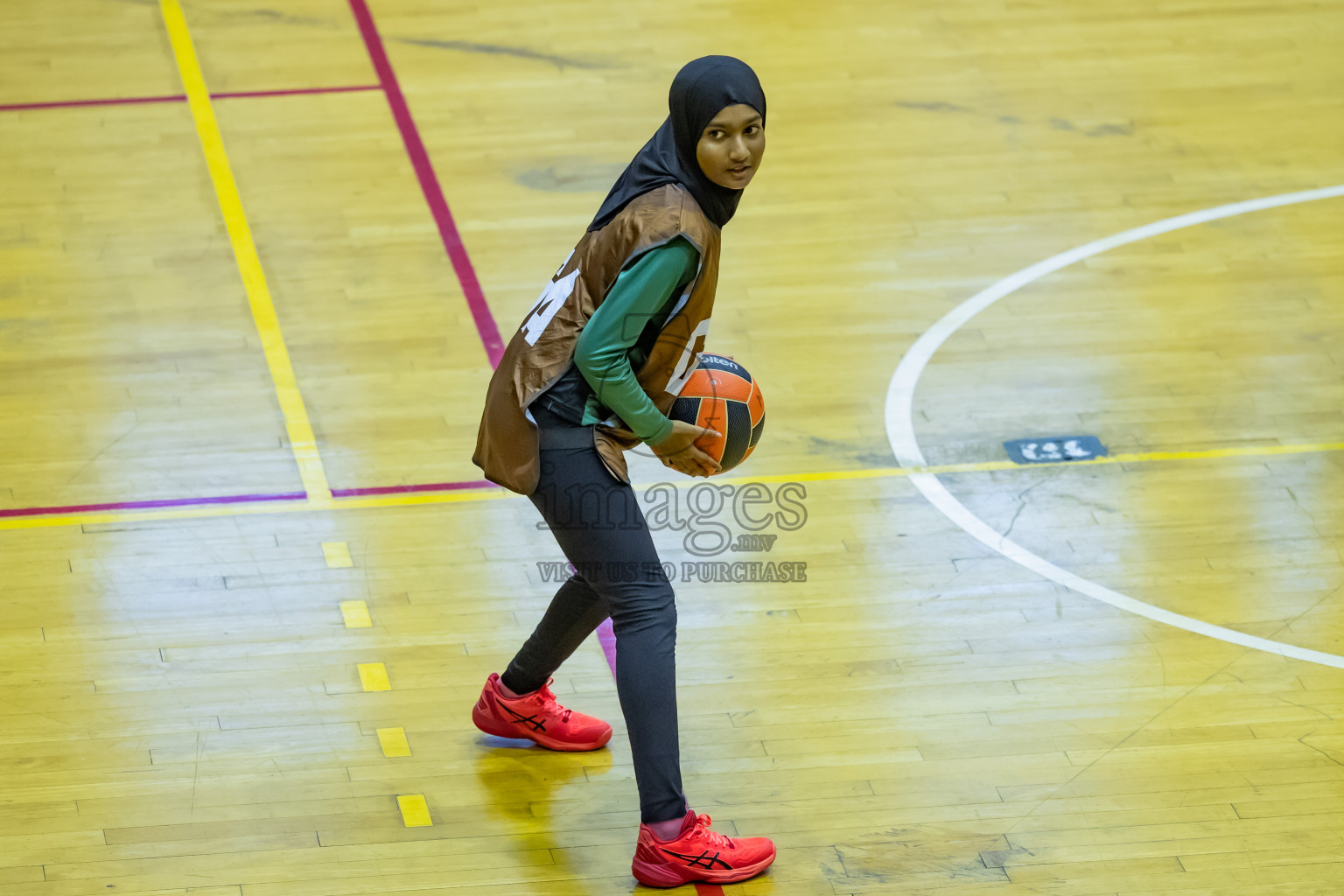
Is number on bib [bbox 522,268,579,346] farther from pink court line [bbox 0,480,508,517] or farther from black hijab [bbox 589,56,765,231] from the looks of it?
pink court line [bbox 0,480,508,517]

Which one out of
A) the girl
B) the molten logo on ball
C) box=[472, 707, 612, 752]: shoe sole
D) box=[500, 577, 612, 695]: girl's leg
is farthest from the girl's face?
box=[472, 707, 612, 752]: shoe sole

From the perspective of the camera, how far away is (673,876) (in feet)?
11.4

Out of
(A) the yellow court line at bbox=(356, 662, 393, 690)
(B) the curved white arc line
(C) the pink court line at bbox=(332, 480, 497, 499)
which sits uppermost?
(A) the yellow court line at bbox=(356, 662, 393, 690)

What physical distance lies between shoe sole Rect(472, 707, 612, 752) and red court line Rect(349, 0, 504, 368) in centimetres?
185

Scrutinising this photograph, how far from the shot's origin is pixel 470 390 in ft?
18.0

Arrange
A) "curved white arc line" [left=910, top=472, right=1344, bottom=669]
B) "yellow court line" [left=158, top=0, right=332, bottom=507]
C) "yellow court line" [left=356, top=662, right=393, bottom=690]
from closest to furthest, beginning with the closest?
1. "yellow court line" [left=356, top=662, right=393, bottom=690]
2. "curved white arc line" [left=910, top=472, right=1344, bottom=669]
3. "yellow court line" [left=158, top=0, right=332, bottom=507]

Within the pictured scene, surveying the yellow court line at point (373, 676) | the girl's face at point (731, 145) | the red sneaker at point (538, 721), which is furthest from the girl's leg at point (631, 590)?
the yellow court line at point (373, 676)

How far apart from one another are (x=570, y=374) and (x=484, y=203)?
12.1 ft

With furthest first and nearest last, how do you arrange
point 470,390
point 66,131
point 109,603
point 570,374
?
point 66,131 < point 470,390 < point 109,603 < point 570,374

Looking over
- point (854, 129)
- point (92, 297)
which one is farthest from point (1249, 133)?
point (92, 297)

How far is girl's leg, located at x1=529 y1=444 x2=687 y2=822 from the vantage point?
3.29 m

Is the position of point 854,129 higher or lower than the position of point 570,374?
lower

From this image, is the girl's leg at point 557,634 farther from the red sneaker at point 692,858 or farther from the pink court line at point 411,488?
the pink court line at point 411,488

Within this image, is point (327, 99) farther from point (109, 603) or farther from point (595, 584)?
point (595, 584)
